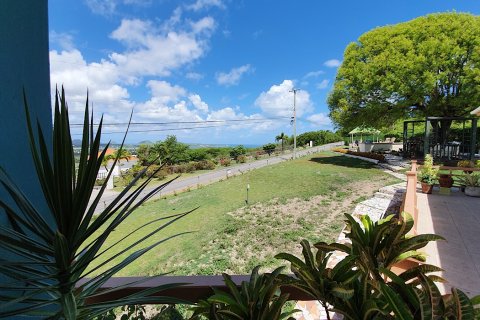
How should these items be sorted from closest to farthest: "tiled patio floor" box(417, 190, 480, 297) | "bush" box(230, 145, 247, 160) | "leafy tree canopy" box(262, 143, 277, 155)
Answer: "tiled patio floor" box(417, 190, 480, 297) < "bush" box(230, 145, 247, 160) < "leafy tree canopy" box(262, 143, 277, 155)

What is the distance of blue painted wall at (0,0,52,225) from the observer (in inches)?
50.9

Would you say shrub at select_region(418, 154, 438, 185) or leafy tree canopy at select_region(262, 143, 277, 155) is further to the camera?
leafy tree canopy at select_region(262, 143, 277, 155)

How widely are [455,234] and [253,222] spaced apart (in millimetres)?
4760

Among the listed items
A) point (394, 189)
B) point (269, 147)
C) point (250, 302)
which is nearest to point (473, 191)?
point (394, 189)

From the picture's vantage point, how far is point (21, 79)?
53.9 inches

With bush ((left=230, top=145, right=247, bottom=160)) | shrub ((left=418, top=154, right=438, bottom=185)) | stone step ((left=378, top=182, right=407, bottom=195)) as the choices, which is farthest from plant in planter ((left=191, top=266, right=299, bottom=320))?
bush ((left=230, top=145, right=247, bottom=160))

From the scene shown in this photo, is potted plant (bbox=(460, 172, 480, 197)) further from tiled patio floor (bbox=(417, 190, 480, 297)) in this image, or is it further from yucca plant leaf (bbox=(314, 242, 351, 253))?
yucca plant leaf (bbox=(314, 242, 351, 253))

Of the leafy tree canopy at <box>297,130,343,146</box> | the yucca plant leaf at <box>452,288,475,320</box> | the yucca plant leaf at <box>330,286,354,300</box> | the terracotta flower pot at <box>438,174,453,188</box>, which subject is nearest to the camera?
the yucca plant leaf at <box>452,288,475,320</box>

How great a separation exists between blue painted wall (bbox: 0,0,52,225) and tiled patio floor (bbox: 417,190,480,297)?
159 inches

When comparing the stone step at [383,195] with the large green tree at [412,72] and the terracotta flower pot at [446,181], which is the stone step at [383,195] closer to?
the terracotta flower pot at [446,181]

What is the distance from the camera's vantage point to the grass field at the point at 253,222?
229 inches

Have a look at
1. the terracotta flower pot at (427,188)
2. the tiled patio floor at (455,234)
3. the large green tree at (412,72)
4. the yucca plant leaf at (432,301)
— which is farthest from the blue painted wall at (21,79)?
the large green tree at (412,72)

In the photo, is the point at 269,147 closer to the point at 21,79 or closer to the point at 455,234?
the point at 455,234

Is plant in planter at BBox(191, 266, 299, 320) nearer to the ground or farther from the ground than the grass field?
farther from the ground
